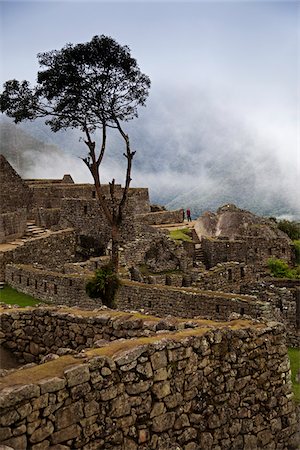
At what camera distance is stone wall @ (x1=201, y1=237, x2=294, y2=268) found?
22641 millimetres

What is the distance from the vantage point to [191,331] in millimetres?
6258

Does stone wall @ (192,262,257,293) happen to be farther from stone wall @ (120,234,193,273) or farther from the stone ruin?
stone wall @ (120,234,193,273)

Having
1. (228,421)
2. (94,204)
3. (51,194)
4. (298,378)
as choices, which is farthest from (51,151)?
(228,421)

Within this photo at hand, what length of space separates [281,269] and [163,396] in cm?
1624

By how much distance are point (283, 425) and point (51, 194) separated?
77.7ft

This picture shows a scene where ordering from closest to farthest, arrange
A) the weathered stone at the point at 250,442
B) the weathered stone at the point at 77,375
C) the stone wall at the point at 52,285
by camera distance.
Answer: the weathered stone at the point at 77,375 < the weathered stone at the point at 250,442 < the stone wall at the point at 52,285

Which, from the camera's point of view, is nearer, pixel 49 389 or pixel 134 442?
pixel 49 389

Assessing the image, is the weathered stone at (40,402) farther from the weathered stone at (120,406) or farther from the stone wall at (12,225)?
the stone wall at (12,225)

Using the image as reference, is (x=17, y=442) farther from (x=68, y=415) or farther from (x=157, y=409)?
(x=157, y=409)

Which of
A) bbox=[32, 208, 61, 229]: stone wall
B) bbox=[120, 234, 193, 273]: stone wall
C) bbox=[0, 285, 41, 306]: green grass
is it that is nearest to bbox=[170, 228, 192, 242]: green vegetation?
bbox=[120, 234, 193, 273]: stone wall

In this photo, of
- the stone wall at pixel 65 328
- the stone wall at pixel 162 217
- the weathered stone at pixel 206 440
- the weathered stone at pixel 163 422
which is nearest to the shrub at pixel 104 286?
the stone wall at pixel 65 328

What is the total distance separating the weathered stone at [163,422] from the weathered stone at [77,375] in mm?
1042

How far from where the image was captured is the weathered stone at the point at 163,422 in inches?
215

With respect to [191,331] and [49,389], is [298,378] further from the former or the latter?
[49,389]
